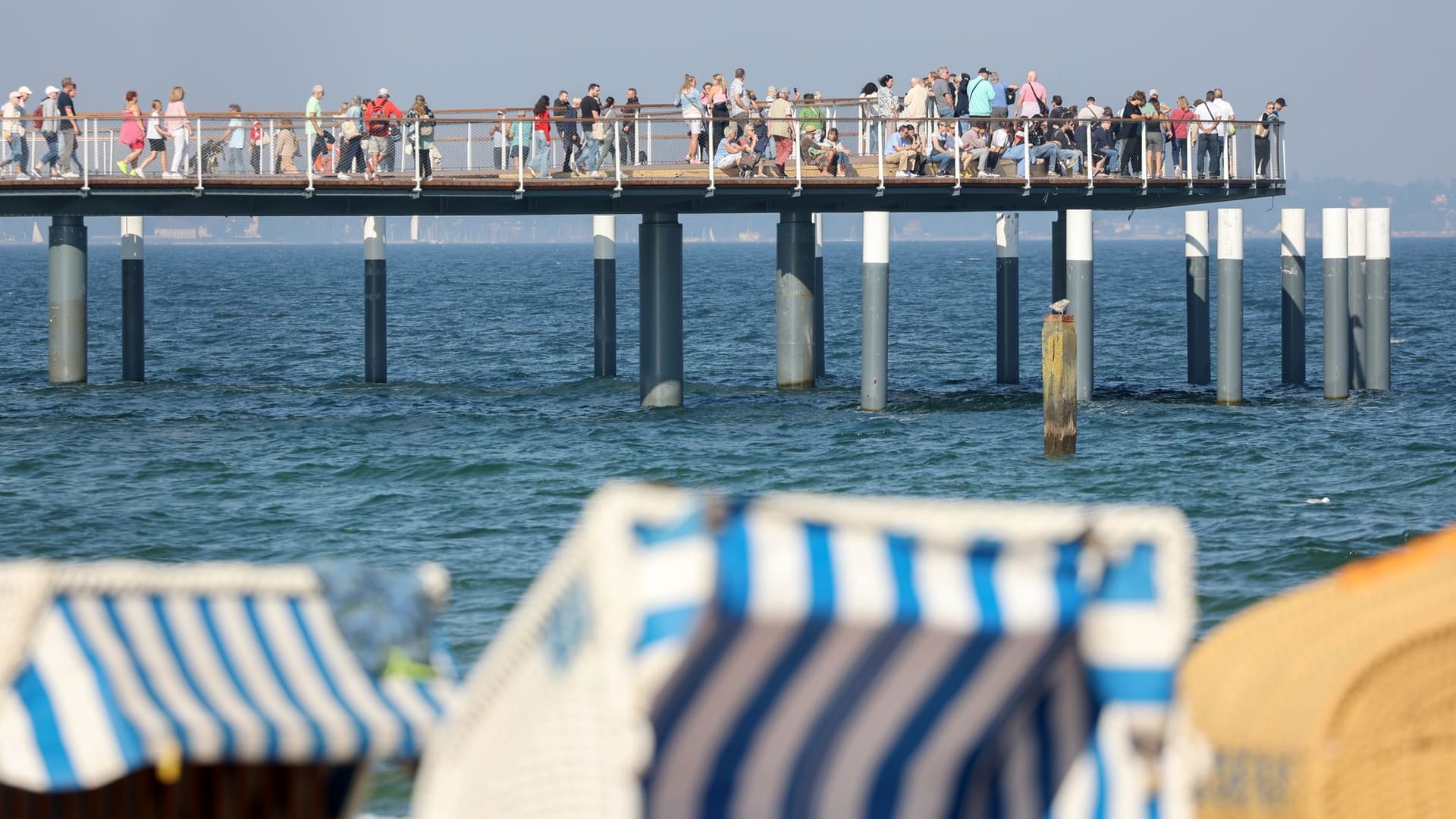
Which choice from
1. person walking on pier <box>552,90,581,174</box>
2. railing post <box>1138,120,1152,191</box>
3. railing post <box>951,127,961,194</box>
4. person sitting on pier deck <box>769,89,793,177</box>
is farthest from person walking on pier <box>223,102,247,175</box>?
railing post <box>1138,120,1152,191</box>

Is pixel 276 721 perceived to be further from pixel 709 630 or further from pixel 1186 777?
pixel 1186 777

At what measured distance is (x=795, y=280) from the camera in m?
30.0

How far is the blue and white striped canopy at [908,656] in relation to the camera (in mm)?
4668

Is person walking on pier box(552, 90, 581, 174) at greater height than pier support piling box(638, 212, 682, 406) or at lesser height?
greater

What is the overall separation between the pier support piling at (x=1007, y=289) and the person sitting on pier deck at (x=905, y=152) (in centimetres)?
383

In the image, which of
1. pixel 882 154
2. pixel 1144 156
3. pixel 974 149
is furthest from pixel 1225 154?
pixel 882 154

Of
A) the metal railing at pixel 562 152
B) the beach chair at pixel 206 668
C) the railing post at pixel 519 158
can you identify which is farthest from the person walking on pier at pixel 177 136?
the beach chair at pixel 206 668

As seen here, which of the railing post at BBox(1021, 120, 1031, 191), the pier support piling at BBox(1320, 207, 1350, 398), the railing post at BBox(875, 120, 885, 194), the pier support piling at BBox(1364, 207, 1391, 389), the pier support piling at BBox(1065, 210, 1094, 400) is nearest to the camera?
the pier support piling at BBox(1065, 210, 1094, 400)

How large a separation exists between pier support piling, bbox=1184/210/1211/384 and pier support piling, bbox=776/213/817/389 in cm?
579

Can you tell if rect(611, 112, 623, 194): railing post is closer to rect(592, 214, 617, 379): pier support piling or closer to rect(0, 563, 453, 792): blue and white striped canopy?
rect(592, 214, 617, 379): pier support piling

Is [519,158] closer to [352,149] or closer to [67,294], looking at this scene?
[352,149]

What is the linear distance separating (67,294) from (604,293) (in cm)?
879

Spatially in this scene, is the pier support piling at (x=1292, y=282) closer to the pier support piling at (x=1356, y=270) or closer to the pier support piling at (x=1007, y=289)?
the pier support piling at (x=1356, y=270)

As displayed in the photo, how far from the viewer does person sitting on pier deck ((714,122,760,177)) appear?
27.1 metres
